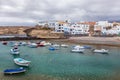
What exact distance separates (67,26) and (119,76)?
11664cm

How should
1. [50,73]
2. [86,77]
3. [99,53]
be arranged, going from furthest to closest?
[99,53]
[50,73]
[86,77]

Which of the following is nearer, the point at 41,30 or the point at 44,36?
the point at 44,36

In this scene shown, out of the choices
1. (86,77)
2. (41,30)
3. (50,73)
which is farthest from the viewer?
(41,30)

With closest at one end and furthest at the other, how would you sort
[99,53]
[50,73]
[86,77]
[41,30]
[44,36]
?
[86,77] → [50,73] → [99,53] → [44,36] → [41,30]

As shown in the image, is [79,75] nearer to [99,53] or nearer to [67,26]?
[99,53]

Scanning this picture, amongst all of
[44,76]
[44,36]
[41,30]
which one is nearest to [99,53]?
[44,76]

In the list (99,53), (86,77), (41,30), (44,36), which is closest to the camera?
(86,77)

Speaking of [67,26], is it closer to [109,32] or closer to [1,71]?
[109,32]

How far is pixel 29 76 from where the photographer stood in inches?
1197

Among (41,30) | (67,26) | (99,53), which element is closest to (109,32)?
(67,26)

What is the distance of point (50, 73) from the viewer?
32.8 m

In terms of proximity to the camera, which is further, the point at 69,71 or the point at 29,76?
the point at 69,71

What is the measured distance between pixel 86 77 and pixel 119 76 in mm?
4804

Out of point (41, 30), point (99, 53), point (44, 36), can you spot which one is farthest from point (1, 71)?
point (41, 30)
